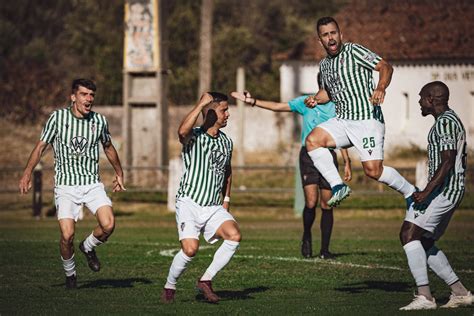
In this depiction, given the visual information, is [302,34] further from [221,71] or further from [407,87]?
[407,87]

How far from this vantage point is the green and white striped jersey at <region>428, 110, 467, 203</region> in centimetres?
1089

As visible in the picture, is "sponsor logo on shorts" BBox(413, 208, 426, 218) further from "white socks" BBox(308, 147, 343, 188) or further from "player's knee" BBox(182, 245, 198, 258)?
"player's knee" BBox(182, 245, 198, 258)

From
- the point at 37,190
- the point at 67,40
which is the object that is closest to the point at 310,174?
the point at 37,190

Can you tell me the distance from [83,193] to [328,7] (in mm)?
49465

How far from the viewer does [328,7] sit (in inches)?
2414

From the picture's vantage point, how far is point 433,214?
11.1 metres

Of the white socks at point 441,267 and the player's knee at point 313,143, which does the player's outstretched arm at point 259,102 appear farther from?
the white socks at point 441,267

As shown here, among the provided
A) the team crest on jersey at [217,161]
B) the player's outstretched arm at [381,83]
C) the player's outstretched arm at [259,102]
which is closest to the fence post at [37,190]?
the player's outstretched arm at [259,102]

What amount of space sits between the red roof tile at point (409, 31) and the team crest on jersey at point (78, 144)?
3037cm

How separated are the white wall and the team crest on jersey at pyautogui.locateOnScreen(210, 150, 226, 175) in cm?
3112

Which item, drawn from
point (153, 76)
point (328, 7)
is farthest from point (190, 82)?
point (153, 76)

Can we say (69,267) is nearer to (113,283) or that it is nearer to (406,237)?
(113,283)

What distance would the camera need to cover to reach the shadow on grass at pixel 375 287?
1266 cm

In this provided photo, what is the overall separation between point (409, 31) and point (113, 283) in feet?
108
